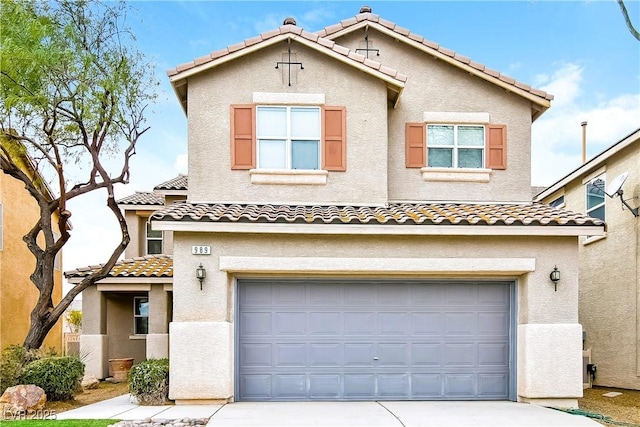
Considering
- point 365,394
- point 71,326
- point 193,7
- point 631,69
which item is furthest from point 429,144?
point 71,326

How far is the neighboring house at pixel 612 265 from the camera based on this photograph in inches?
531

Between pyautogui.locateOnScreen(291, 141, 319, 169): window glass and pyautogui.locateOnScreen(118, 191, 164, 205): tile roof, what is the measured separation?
28.0ft

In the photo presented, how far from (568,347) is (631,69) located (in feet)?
23.1

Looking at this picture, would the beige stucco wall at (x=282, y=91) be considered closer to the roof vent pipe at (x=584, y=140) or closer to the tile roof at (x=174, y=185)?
the tile roof at (x=174, y=185)

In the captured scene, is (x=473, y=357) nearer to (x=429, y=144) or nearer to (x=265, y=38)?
(x=429, y=144)

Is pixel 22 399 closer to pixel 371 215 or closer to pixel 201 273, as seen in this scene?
pixel 201 273

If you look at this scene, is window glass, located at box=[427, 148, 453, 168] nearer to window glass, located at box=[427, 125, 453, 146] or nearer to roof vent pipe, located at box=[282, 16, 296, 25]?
window glass, located at box=[427, 125, 453, 146]

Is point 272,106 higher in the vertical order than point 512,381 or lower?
higher

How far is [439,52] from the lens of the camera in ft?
43.8

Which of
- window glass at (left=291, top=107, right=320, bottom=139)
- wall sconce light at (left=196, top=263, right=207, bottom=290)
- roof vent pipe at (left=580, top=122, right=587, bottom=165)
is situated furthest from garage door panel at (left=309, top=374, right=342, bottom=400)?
roof vent pipe at (left=580, top=122, right=587, bottom=165)

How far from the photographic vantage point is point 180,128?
47.5ft

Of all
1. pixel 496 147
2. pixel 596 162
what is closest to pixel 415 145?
pixel 496 147

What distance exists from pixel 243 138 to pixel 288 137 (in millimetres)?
1045

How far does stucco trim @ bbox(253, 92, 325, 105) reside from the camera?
40.0 feet
